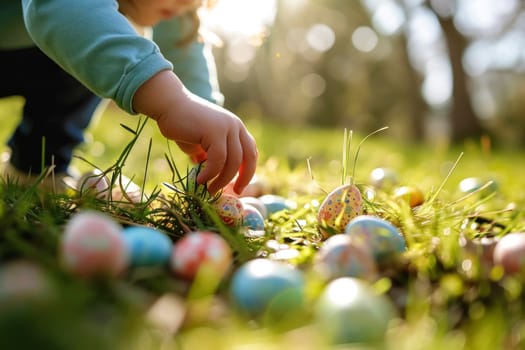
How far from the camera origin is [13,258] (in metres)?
0.76

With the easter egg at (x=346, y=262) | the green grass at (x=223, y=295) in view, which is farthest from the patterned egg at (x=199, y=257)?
the easter egg at (x=346, y=262)

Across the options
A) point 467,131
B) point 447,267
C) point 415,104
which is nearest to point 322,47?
point 415,104

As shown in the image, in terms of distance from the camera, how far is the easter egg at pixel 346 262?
772 millimetres

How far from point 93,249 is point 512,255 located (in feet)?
2.02

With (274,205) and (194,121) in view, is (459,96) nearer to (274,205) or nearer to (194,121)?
(274,205)

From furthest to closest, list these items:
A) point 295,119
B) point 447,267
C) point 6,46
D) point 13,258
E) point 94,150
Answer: point 295,119 → point 94,150 → point 6,46 → point 447,267 → point 13,258

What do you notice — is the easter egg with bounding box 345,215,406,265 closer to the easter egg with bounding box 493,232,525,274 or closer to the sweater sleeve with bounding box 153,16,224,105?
the easter egg with bounding box 493,232,525,274

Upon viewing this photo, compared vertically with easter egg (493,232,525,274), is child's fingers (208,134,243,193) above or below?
below

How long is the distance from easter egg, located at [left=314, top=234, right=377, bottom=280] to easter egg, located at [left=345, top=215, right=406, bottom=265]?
0.04 meters

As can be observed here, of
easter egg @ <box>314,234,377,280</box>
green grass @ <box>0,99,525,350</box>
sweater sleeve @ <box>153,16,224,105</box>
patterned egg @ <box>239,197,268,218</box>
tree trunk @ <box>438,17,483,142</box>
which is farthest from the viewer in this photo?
tree trunk @ <box>438,17,483,142</box>

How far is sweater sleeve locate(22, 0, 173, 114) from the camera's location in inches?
43.5

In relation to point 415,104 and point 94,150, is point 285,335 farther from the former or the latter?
point 415,104

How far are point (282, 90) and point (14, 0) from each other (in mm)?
16179

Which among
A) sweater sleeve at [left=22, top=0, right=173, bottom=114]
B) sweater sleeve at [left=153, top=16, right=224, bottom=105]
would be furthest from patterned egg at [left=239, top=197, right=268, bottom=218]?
sweater sleeve at [left=153, top=16, right=224, bottom=105]
